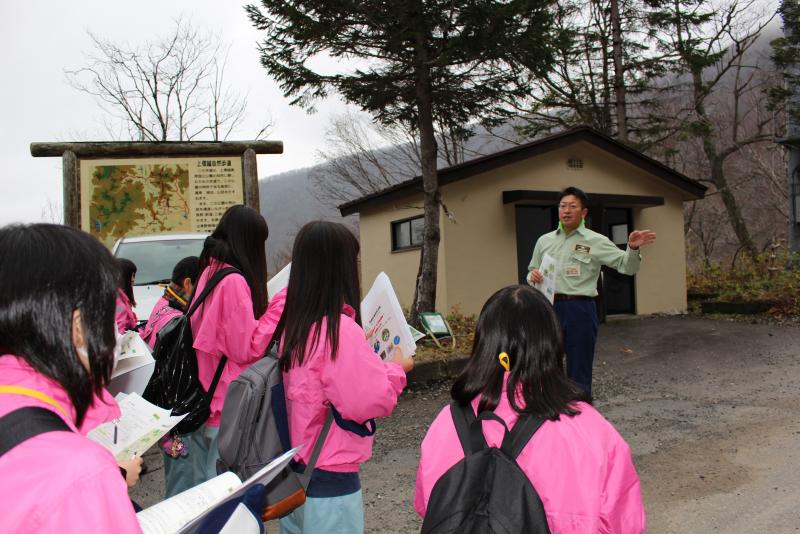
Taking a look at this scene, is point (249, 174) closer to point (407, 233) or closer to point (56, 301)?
point (56, 301)

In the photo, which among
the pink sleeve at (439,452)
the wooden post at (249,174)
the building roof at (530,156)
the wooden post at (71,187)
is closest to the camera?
the pink sleeve at (439,452)

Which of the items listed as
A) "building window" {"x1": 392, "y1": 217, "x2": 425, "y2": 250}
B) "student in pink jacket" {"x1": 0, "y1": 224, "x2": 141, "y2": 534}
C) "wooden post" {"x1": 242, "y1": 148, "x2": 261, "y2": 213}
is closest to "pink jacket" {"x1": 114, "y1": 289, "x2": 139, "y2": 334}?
"wooden post" {"x1": 242, "y1": 148, "x2": 261, "y2": 213}

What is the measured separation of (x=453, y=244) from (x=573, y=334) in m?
6.97

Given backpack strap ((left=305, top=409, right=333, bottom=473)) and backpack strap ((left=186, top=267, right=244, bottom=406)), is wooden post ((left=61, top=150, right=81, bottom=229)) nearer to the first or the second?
backpack strap ((left=186, top=267, right=244, bottom=406))

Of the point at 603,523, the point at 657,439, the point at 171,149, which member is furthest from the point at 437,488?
the point at 171,149

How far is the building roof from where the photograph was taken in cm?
1175

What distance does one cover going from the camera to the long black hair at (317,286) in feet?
7.07

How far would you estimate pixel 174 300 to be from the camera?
354 cm

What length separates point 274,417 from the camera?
7.06ft

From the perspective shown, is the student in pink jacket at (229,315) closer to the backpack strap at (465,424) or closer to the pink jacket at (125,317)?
the backpack strap at (465,424)

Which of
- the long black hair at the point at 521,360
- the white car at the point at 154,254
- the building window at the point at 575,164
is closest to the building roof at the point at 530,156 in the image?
the building window at the point at 575,164

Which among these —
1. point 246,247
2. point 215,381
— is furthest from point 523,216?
point 215,381

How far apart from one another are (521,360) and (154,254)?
6010 mm

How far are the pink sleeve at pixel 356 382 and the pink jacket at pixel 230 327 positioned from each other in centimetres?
59
